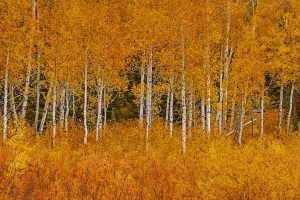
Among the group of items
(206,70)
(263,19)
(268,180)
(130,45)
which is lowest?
(268,180)

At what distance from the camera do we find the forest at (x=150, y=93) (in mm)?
9427

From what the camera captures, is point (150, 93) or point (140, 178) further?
point (150, 93)

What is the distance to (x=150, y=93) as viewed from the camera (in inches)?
800

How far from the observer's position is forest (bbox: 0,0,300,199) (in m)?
9.43

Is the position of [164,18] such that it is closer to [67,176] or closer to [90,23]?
[90,23]

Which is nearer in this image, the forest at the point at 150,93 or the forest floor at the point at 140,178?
the forest floor at the point at 140,178

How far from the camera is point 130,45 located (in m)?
22.0

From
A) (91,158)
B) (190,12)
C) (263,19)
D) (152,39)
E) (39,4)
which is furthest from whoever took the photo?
(263,19)

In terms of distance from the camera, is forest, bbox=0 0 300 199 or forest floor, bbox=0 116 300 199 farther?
forest, bbox=0 0 300 199

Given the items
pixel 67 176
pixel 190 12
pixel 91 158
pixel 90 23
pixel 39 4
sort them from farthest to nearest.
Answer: pixel 39 4
pixel 90 23
pixel 190 12
pixel 91 158
pixel 67 176

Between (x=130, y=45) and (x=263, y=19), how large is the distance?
9.67 m

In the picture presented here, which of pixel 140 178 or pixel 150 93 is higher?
pixel 150 93

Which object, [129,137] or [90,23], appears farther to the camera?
[129,137]

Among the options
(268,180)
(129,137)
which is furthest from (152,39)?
(268,180)
